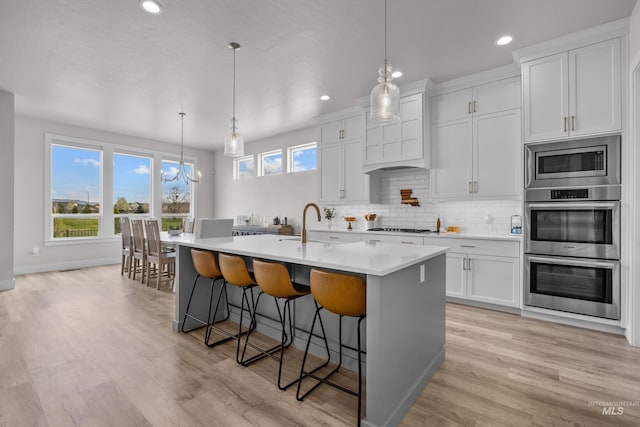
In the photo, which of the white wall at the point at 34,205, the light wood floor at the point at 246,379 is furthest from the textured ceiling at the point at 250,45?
the light wood floor at the point at 246,379

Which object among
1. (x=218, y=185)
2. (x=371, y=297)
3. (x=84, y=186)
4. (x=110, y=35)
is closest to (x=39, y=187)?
(x=84, y=186)

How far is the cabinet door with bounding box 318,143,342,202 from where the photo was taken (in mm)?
5332

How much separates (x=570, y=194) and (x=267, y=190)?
5.52m

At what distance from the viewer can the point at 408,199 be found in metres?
4.80

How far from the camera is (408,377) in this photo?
1.94 meters

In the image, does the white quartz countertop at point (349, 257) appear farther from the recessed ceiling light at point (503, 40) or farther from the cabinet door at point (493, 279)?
the recessed ceiling light at point (503, 40)

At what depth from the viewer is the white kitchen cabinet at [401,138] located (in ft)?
13.8

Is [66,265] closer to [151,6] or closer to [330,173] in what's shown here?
[330,173]

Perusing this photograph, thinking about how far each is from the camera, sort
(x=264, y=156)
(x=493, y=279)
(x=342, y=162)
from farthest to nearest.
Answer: (x=264, y=156) < (x=342, y=162) < (x=493, y=279)

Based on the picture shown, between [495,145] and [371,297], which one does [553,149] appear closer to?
[495,145]

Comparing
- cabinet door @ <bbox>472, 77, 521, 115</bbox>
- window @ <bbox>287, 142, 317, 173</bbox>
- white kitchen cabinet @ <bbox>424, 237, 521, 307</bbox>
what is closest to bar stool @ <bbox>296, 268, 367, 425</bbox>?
white kitchen cabinet @ <bbox>424, 237, 521, 307</bbox>

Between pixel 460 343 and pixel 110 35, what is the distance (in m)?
4.32

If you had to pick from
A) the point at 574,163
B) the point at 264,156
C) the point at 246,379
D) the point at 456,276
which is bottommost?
the point at 246,379

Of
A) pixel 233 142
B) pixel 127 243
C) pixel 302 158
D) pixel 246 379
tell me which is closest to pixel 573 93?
pixel 233 142
